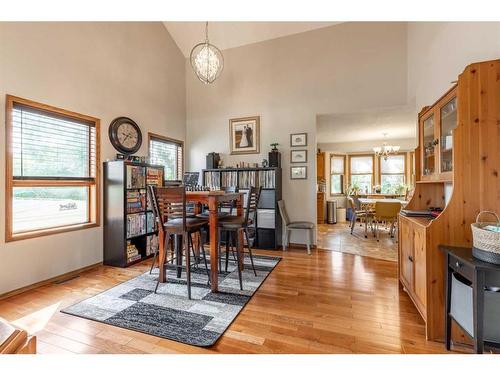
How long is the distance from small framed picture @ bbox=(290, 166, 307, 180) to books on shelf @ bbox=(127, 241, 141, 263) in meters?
2.72

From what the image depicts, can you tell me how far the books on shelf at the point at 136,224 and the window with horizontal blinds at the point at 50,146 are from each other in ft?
2.53

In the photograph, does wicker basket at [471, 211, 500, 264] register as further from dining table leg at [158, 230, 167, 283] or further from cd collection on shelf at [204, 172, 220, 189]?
cd collection on shelf at [204, 172, 220, 189]

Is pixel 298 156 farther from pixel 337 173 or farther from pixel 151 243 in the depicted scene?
pixel 337 173

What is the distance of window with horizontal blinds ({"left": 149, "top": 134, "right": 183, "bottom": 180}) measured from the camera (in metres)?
4.34

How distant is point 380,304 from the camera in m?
2.22

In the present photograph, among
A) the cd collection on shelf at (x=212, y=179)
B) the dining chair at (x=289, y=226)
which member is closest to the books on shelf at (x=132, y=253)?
the cd collection on shelf at (x=212, y=179)

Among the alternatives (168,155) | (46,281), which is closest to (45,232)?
(46,281)

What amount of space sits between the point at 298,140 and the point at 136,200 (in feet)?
9.07

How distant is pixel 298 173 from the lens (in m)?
4.30

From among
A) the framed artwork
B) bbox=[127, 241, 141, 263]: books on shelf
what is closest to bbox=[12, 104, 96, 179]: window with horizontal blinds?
bbox=[127, 241, 141, 263]: books on shelf
